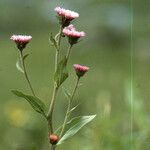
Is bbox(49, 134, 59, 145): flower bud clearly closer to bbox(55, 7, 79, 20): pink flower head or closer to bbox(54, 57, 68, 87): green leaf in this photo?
bbox(54, 57, 68, 87): green leaf

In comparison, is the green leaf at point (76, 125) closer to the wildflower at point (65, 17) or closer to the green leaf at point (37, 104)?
the green leaf at point (37, 104)

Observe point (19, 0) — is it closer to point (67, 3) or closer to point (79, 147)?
point (67, 3)

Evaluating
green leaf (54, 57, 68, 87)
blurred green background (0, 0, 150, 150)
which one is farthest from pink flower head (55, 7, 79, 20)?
blurred green background (0, 0, 150, 150)

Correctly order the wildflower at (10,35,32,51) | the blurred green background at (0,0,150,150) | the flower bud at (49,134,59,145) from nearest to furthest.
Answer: the flower bud at (49,134,59,145), the wildflower at (10,35,32,51), the blurred green background at (0,0,150,150)

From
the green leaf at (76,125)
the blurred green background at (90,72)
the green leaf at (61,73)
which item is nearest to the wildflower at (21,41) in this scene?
the green leaf at (61,73)

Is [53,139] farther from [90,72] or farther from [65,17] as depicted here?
[90,72]

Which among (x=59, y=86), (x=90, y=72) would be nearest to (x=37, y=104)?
(x=59, y=86)
